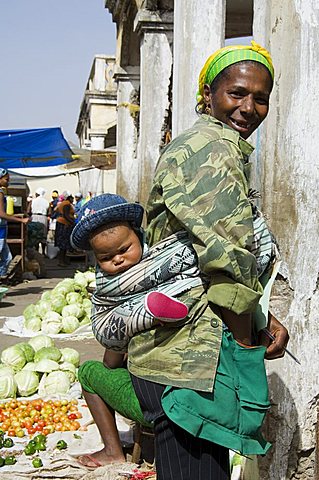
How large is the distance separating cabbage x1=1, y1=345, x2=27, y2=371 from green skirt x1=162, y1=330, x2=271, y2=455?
3532 millimetres

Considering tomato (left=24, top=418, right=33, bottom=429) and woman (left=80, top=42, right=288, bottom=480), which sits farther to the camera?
tomato (left=24, top=418, right=33, bottom=429)

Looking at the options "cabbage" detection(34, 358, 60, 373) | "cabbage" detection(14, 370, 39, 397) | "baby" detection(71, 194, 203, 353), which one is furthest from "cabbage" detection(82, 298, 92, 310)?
"baby" detection(71, 194, 203, 353)

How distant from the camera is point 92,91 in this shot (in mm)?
21781

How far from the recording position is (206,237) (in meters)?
2.14

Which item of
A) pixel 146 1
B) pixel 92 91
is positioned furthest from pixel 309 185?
pixel 92 91

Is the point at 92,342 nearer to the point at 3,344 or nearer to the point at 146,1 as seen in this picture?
the point at 3,344

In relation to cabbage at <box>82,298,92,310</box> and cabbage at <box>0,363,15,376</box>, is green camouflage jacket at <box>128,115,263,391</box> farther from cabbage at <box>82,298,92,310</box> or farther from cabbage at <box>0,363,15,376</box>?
cabbage at <box>82,298,92,310</box>

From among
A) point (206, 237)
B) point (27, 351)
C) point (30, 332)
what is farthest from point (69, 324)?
point (206, 237)

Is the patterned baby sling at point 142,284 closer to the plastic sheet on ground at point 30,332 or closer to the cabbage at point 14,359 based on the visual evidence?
the cabbage at point 14,359

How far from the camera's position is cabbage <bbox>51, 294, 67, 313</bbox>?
827 centimetres

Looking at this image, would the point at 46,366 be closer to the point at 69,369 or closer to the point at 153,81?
the point at 69,369

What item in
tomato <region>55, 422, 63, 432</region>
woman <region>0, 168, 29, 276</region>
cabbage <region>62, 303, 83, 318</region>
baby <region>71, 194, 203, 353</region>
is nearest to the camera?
baby <region>71, 194, 203, 353</region>

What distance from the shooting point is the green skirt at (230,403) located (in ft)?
7.27

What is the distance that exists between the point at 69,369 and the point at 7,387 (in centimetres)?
56
